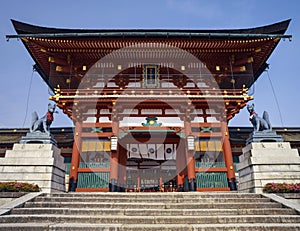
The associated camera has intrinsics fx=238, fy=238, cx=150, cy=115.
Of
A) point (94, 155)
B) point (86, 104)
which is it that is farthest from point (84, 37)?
point (94, 155)

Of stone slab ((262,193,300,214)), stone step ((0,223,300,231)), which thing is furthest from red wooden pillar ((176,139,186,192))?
stone step ((0,223,300,231))

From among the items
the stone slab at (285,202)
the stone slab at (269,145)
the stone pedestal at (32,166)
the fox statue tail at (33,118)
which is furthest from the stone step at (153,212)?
the fox statue tail at (33,118)

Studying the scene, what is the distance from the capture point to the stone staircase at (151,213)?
5.73 metres

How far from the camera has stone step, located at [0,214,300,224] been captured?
6219 millimetres

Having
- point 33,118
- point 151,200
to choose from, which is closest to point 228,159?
point 151,200

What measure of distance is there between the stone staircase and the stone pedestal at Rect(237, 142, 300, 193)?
4.78ft

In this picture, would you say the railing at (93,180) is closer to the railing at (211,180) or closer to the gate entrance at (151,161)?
the gate entrance at (151,161)

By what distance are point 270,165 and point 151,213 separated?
6040mm

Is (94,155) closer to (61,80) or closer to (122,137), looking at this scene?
(122,137)

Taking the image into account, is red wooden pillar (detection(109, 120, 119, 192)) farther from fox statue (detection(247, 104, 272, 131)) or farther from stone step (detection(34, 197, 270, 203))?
fox statue (detection(247, 104, 272, 131))

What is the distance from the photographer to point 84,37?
47.0 ft

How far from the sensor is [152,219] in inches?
245

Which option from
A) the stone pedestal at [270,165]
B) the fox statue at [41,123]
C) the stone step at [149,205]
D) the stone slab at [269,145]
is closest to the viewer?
the stone step at [149,205]

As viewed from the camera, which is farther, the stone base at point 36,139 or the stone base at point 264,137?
the stone base at point 36,139
